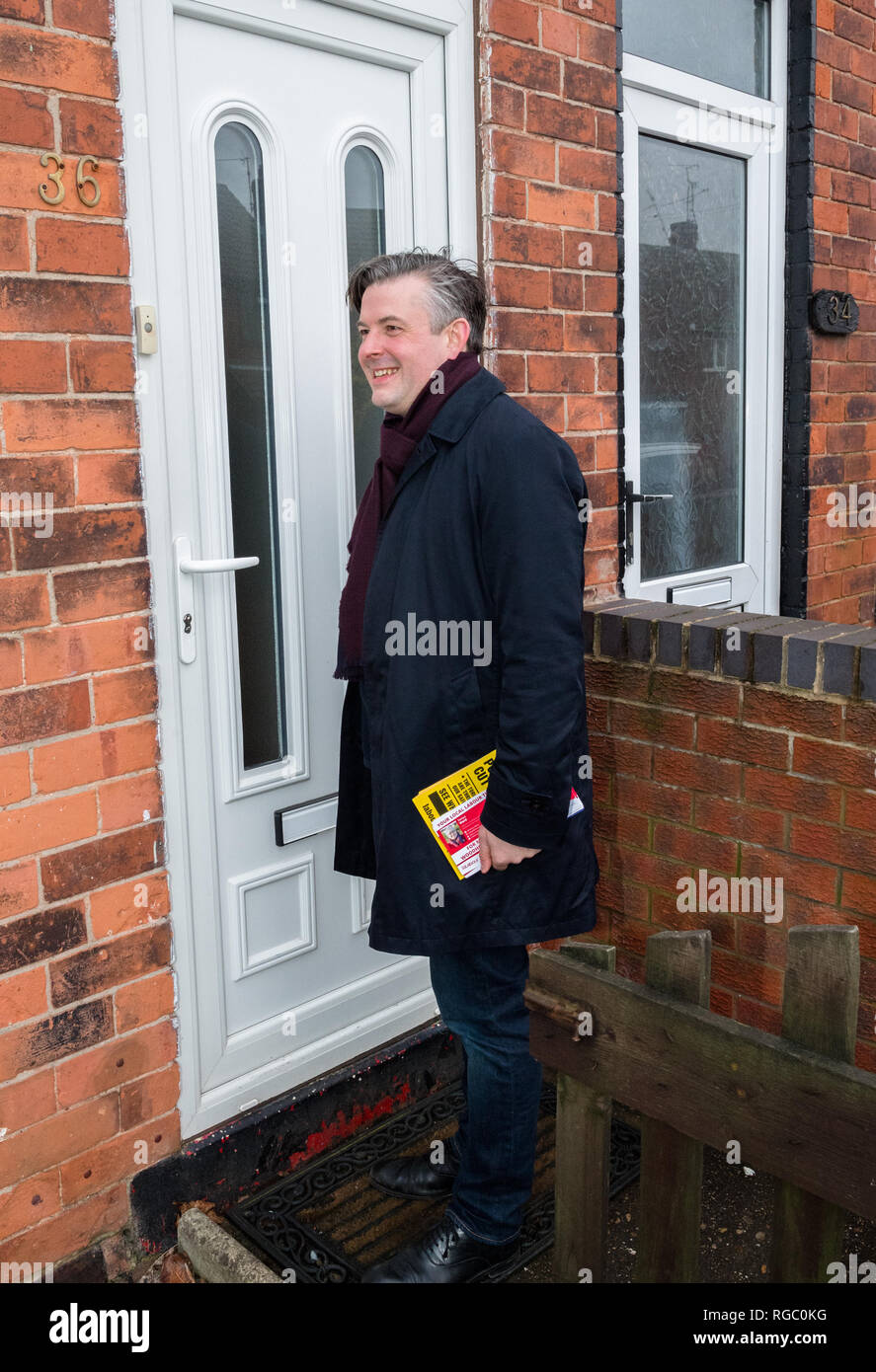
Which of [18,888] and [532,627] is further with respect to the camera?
[18,888]

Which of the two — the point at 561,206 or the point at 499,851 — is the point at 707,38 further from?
the point at 499,851

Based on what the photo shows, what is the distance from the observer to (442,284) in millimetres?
2312

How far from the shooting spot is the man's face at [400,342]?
2289 millimetres

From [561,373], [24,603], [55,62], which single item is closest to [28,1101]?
[24,603]

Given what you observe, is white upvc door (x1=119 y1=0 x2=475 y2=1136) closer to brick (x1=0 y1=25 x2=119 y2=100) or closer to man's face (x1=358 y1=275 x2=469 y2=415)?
brick (x1=0 y1=25 x2=119 y2=100)

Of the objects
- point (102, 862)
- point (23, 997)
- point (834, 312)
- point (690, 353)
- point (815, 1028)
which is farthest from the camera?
point (834, 312)

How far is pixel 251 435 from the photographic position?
2.66 meters

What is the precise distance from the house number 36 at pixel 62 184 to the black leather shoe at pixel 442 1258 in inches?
83.5

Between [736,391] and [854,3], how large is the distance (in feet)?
4.65

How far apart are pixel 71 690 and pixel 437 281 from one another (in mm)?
1072

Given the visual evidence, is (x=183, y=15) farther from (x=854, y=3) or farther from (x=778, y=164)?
(x=854, y=3)

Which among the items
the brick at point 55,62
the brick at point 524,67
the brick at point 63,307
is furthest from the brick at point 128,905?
the brick at point 524,67

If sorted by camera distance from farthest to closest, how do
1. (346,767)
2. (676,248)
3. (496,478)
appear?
1. (676,248)
2. (346,767)
3. (496,478)

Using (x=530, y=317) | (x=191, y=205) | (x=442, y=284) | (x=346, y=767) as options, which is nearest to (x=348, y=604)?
Answer: (x=346, y=767)
